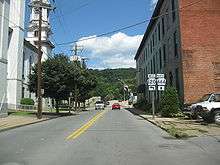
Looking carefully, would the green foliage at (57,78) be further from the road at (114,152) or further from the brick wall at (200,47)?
the road at (114,152)

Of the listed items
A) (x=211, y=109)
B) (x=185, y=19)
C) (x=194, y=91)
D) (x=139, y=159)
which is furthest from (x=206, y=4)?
(x=139, y=159)

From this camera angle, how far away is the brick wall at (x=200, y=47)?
101 feet

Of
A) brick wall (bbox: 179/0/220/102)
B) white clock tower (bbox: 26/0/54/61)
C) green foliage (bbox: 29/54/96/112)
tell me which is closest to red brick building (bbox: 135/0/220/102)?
brick wall (bbox: 179/0/220/102)

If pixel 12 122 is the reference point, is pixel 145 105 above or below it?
above

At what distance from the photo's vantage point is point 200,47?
3134 centimetres

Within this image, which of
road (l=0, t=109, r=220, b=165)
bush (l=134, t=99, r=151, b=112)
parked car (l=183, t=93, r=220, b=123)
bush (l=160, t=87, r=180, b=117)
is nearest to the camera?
road (l=0, t=109, r=220, b=165)

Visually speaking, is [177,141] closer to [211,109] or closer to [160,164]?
[160,164]

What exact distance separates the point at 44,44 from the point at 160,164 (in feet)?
227

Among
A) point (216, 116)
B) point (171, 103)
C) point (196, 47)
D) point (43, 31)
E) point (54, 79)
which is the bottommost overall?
point (216, 116)

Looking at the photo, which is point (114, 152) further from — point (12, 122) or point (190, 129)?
point (12, 122)

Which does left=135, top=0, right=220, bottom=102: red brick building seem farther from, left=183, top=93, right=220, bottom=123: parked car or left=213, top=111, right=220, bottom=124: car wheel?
left=213, top=111, right=220, bottom=124: car wheel

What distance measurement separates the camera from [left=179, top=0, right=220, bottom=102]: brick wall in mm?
30703

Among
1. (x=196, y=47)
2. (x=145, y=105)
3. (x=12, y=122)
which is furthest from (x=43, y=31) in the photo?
(x=12, y=122)

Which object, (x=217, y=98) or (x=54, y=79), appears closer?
(x=217, y=98)
